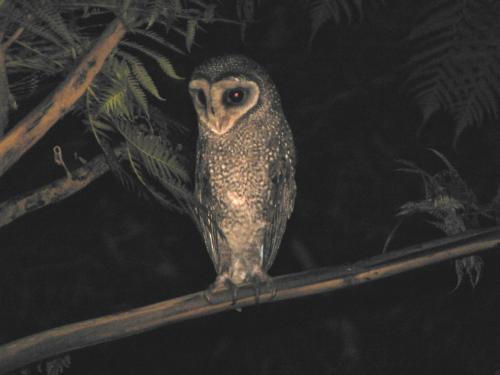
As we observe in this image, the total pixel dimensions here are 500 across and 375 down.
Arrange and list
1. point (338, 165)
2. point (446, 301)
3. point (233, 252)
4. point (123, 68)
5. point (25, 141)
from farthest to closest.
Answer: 1. point (338, 165)
2. point (446, 301)
3. point (233, 252)
4. point (123, 68)
5. point (25, 141)

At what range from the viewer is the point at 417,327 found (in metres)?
2.46

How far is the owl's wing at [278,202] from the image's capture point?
5.13 ft

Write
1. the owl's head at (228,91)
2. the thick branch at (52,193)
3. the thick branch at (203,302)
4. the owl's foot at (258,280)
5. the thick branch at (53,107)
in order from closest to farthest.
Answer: the thick branch at (53,107)
the thick branch at (203,302)
the thick branch at (52,193)
the owl's foot at (258,280)
the owl's head at (228,91)

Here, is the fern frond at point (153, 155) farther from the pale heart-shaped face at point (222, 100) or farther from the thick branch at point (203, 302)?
the pale heart-shaped face at point (222, 100)

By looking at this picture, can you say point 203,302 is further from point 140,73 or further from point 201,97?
point 201,97

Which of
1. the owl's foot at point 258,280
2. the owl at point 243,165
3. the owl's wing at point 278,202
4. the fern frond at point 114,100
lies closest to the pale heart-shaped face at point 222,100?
the owl at point 243,165

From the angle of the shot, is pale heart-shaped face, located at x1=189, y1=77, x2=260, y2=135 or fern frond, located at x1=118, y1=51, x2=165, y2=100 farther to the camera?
pale heart-shaped face, located at x1=189, y1=77, x2=260, y2=135

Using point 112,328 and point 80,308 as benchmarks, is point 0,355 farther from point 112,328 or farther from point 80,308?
point 80,308

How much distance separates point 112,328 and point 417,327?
1.76 m

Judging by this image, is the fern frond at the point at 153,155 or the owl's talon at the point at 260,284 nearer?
the fern frond at the point at 153,155

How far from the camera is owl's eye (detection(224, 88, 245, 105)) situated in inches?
55.1

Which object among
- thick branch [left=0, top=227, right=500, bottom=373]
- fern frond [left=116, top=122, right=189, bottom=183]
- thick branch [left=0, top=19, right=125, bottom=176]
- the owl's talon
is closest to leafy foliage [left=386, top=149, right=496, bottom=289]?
thick branch [left=0, top=227, right=500, bottom=373]

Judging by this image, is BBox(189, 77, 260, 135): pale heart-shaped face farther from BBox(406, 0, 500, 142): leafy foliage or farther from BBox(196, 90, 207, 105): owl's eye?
BBox(406, 0, 500, 142): leafy foliage

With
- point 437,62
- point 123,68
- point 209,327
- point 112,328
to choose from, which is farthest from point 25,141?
point 209,327
